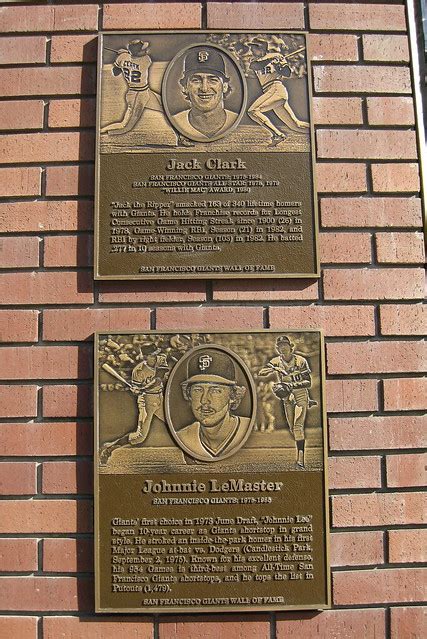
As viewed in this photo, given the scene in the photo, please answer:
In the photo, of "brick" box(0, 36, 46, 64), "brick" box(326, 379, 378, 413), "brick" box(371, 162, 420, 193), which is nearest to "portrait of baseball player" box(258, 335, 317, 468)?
"brick" box(326, 379, 378, 413)

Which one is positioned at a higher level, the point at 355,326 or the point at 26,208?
the point at 26,208

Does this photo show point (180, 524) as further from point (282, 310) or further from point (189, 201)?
point (189, 201)

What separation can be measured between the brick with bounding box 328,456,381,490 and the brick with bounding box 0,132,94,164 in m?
1.68

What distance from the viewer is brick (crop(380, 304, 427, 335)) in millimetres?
2590

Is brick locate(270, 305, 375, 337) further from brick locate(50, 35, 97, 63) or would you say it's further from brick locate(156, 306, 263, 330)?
brick locate(50, 35, 97, 63)

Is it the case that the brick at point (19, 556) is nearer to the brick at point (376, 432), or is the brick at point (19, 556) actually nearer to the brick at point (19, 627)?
the brick at point (19, 627)

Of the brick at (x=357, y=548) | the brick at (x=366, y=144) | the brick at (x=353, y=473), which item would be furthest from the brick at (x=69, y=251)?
the brick at (x=357, y=548)

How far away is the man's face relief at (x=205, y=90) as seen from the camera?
2658mm

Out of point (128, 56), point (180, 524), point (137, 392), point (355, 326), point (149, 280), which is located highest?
point (128, 56)

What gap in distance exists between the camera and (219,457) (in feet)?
8.11

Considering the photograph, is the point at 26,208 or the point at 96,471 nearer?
→ the point at 96,471

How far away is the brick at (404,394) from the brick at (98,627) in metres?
1.33

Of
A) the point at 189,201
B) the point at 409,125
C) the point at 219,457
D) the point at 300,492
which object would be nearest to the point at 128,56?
the point at 189,201

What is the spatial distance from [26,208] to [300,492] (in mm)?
1666
